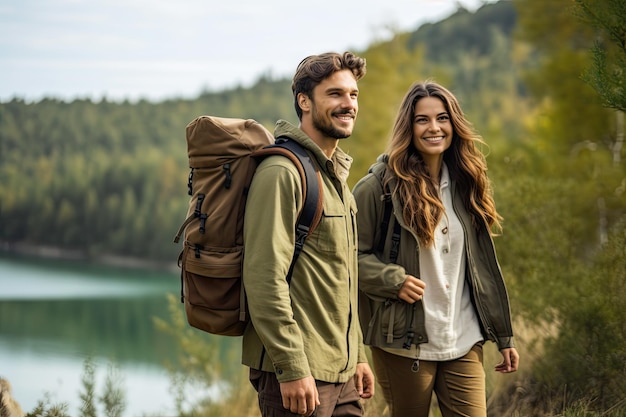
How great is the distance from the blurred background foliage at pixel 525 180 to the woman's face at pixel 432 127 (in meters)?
0.56

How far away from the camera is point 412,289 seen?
321 centimetres

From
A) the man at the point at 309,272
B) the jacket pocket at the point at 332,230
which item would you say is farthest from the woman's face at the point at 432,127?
the jacket pocket at the point at 332,230

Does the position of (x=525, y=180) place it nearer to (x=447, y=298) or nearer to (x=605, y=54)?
A: (x=605, y=54)

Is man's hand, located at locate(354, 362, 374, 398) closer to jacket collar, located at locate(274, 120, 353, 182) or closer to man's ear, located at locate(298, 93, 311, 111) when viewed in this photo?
jacket collar, located at locate(274, 120, 353, 182)

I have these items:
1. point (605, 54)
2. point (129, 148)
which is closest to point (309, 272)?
point (605, 54)

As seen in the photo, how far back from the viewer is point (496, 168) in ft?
27.6

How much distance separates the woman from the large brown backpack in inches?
28.1

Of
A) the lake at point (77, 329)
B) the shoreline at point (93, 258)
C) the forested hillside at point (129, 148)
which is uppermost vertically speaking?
the forested hillside at point (129, 148)

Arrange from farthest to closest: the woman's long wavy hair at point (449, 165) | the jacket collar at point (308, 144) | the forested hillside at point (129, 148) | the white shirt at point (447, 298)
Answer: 1. the forested hillside at point (129, 148)
2. the woman's long wavy hair at point (449, 165)
3. the white shirt at point (447, 298)
4. the jacket collar at point (308, 144)

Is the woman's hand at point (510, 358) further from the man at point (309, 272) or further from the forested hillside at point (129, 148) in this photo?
the forested hillside at point (129, 148)

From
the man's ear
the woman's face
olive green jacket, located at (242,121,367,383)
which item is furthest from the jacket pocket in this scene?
the woman's face

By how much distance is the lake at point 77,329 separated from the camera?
18.4m

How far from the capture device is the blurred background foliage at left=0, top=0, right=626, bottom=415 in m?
4.79

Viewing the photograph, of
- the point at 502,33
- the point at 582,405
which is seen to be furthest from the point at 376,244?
the point at 502,33
